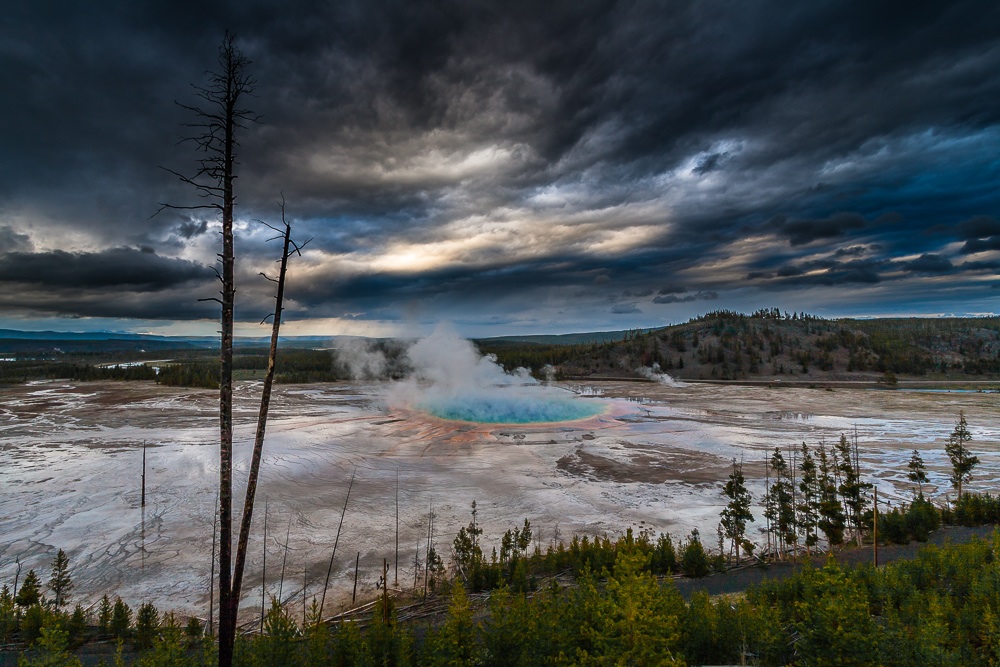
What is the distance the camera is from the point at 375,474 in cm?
2983

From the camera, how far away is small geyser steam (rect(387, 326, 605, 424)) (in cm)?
5422

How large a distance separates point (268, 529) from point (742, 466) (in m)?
29.7

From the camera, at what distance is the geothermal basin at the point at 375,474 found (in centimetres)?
1850

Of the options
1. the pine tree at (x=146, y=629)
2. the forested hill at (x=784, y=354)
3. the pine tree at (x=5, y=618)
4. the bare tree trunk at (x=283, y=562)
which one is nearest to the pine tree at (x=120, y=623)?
the pine tree at (x=146, y=629)

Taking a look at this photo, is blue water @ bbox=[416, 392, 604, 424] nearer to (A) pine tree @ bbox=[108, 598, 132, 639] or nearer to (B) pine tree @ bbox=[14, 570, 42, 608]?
(B) pine tree @ bbox=[14, 570, 42, 608]

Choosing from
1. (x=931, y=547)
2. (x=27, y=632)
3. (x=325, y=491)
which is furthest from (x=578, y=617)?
(x=325, y=491)

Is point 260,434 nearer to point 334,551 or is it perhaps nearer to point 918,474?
point 334,551

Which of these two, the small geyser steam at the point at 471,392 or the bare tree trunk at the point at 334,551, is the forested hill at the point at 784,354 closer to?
the small geyser steam at the point at 471,392

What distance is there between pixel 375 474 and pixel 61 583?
16.2m

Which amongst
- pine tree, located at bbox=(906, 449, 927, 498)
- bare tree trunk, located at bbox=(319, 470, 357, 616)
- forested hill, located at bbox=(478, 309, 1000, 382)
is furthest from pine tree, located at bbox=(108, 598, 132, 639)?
forested hill, located at bbox=(478, 309, 1000, 382)

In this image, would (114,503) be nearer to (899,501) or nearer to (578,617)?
(578,617)

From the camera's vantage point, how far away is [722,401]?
216ft

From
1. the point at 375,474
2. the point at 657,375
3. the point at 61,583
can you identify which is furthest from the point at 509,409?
the point at 657,375

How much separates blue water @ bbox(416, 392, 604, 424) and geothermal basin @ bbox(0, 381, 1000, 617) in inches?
21.5
